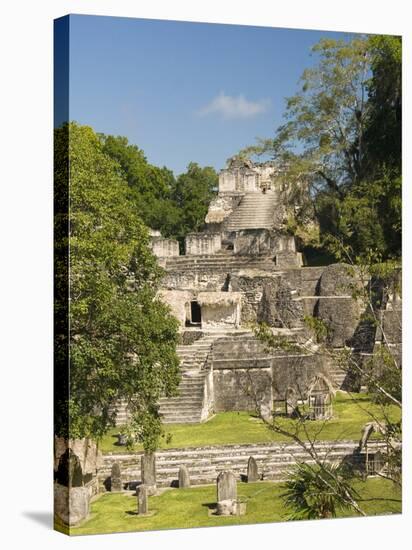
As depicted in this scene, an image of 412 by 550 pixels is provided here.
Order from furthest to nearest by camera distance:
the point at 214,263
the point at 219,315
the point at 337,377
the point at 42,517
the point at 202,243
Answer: the point at 202,243 → the point at 214,263 → the point at 219,315 → the point at 337,377 → the point at 42,517

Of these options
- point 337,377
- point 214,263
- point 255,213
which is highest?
point 255,213

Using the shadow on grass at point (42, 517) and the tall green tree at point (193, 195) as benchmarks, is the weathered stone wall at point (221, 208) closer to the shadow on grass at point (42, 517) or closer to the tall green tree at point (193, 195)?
the tall green tree at point (193, 195)

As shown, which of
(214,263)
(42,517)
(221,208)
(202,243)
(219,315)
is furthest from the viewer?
(221,208)

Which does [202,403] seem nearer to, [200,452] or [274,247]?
[200,452]

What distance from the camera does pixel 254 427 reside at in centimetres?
1597

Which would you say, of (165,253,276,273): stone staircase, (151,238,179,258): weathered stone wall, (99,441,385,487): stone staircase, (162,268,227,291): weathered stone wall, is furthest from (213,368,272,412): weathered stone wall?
(151,238,179,258): weathered stone wall

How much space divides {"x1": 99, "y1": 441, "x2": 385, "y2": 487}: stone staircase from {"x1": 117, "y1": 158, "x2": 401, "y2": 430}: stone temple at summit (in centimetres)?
58

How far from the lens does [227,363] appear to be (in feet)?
59.1

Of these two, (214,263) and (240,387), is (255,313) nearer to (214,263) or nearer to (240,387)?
(240,387)

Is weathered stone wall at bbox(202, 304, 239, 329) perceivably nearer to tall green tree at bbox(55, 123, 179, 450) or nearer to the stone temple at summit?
the stone temple at summit

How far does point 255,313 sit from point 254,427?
290 centimetres

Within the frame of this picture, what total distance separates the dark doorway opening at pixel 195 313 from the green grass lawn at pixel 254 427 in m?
2.09

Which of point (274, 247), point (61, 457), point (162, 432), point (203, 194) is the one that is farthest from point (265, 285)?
point (61, 457)

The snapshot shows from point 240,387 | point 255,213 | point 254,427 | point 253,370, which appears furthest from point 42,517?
point 255,213
